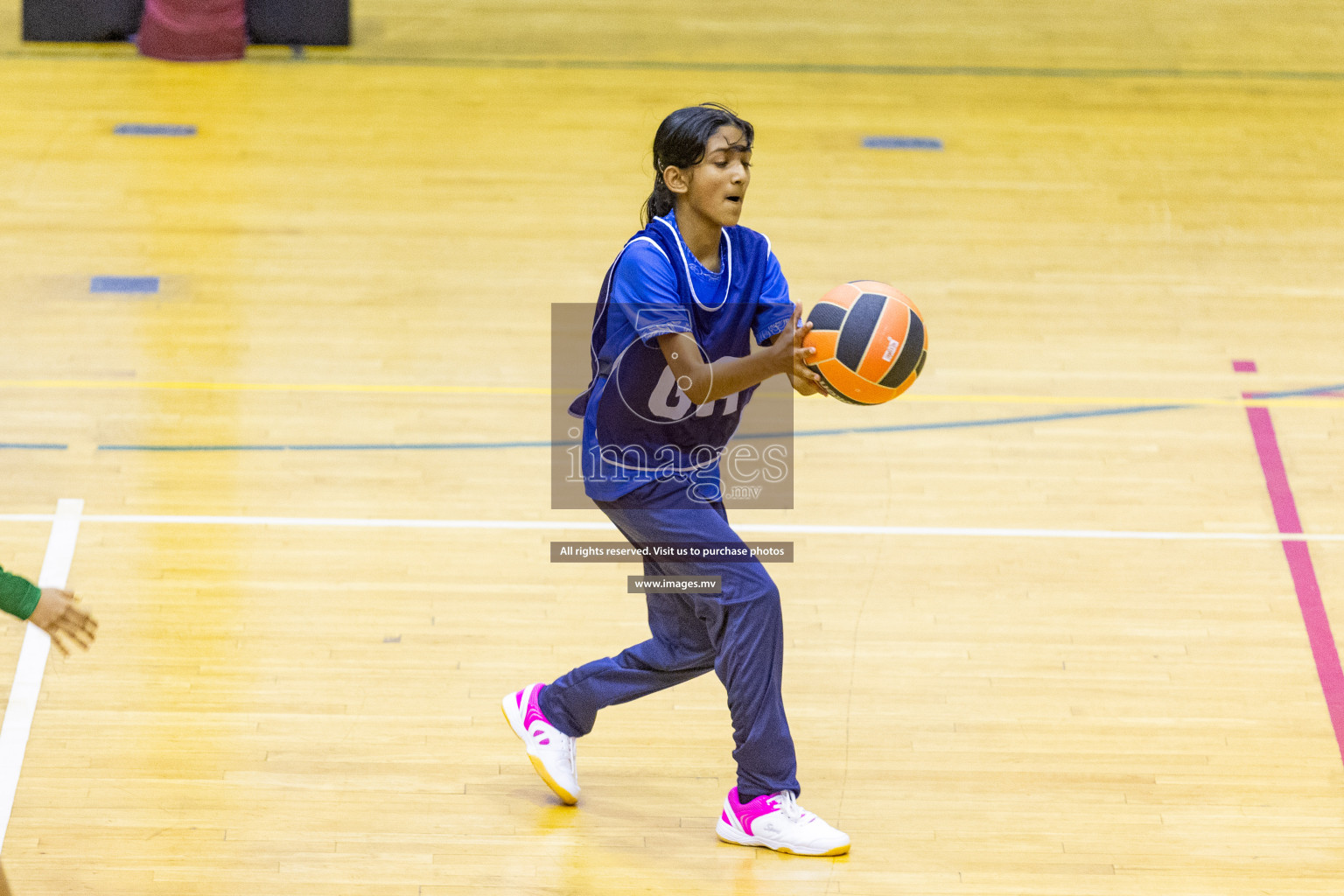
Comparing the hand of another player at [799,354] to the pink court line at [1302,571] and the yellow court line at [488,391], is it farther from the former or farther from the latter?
the yellow court line at [488,391]

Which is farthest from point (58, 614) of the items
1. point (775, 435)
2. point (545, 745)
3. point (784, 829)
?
point (775, 435)

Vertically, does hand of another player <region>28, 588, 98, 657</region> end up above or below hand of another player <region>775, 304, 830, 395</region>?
below

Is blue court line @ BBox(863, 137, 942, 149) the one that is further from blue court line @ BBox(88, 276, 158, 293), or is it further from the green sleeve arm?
the green sleeve arm

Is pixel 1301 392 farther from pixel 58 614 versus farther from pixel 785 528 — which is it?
pixel 58 614

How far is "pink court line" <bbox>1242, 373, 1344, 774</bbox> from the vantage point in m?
4.78

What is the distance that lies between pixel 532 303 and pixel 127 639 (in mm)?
2736

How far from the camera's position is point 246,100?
872 centimetres

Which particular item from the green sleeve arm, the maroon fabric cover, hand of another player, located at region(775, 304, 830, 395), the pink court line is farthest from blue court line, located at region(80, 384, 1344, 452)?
the maroon fabric cover

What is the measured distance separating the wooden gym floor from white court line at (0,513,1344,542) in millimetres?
28

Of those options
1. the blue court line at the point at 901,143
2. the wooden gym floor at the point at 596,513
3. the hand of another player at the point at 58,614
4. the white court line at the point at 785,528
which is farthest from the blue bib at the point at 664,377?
the blue court line at the point at 901,143

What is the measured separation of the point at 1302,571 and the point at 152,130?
251 inches

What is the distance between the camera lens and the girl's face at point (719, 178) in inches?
144

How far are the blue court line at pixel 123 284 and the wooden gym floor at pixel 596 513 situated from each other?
73 millimetres

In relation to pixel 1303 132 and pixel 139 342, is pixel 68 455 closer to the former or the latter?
pixel 139 342
